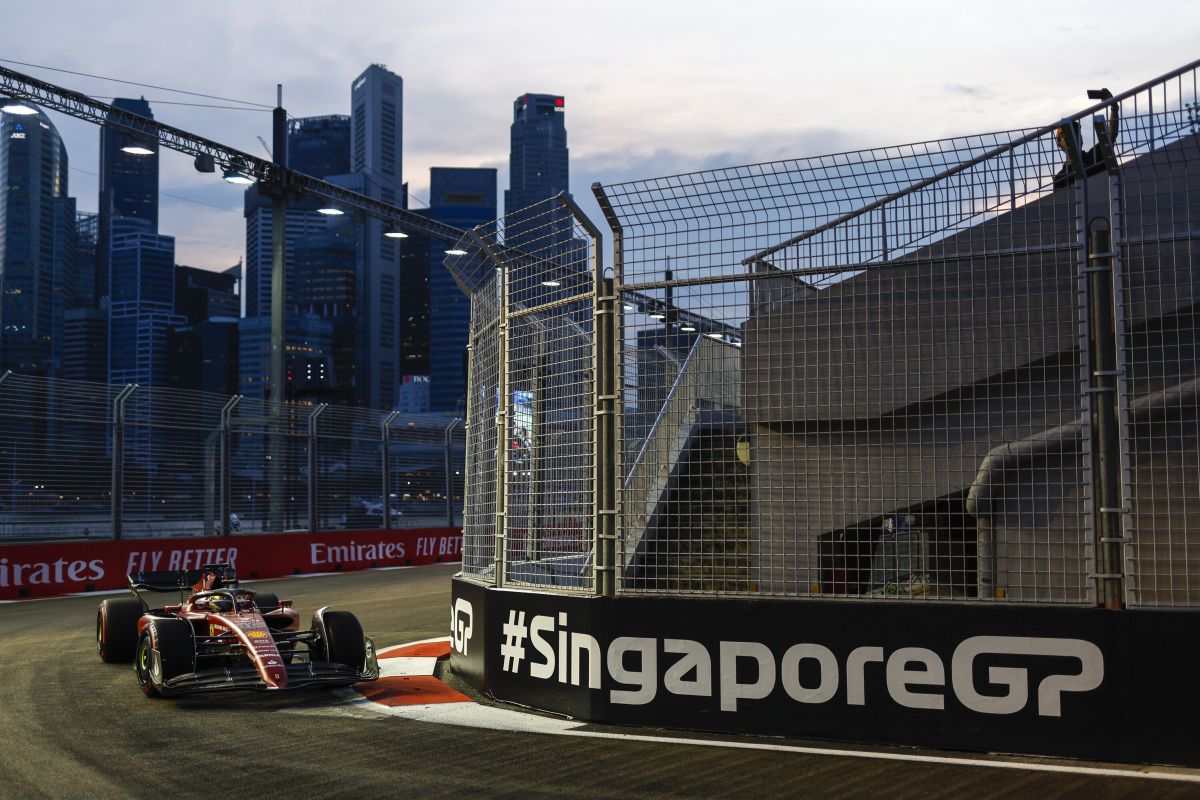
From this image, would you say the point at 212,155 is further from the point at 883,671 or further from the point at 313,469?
the point at 883,671

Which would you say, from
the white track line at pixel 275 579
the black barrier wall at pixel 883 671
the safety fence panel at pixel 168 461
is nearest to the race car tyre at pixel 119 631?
the black barrier wall at pixel 883 671

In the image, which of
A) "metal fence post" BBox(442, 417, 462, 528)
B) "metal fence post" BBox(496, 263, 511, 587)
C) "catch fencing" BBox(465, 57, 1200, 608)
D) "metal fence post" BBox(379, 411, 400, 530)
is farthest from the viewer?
"metal fence post" BBox(442, 417, 462, 528)

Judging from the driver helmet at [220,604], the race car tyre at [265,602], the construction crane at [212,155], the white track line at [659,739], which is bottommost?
the white track line at [659,739]

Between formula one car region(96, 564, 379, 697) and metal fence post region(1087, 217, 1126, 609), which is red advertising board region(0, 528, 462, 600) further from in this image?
metal fence post region(1087, 217, 1126, 609)

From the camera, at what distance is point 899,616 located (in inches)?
270

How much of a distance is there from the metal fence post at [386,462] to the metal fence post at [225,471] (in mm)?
4047

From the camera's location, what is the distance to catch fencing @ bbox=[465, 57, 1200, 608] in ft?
21.9

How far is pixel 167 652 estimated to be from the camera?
8.61 m

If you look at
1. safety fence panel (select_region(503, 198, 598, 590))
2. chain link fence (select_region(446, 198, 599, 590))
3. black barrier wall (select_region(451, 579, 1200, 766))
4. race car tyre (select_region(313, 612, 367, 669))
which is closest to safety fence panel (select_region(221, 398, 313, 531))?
race car tyre (select_region(313, 612, 367, 669))

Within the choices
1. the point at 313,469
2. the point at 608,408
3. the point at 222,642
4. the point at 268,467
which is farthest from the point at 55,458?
the point at 608,408

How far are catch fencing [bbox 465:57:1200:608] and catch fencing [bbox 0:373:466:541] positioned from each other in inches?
494

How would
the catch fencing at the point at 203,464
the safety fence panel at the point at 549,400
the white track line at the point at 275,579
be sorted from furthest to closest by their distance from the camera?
the catch fencing at the point at 203,464
the white track line at the point at 275,579
the safety fence panel at the point at 549,400

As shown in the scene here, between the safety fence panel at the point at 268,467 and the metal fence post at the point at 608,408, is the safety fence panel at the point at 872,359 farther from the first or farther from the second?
the safety fence panel at the point at 268,467

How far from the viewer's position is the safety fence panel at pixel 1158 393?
6520 mm
